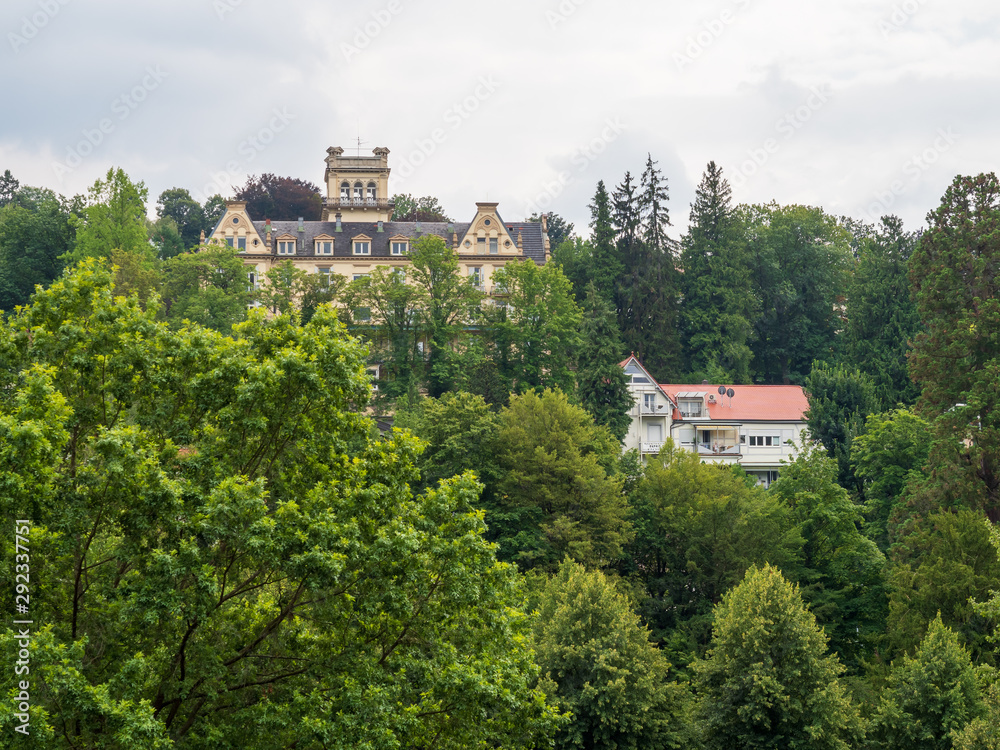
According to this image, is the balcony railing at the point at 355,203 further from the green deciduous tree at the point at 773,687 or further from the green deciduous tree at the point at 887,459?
the green deciduous tree at the point at 773,687

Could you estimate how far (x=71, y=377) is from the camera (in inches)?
838

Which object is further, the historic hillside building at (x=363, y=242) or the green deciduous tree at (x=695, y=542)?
the historic hillside building at (x=363, y=242)

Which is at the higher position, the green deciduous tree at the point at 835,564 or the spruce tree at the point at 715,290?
the spruce tree at the point at 715,290

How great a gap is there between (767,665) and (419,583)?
1806cm

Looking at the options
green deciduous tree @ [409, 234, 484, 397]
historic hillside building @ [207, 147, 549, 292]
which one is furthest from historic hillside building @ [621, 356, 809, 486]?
historic hillside building @ [207, 147, 549, 292]

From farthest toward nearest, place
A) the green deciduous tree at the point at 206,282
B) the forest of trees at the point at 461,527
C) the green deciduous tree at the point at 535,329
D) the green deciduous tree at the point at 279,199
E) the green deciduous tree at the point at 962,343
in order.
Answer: the green deciduous tree at the point at 279,199 → the green deciduous tree at the point at 206,282 → the green deciduous tree at the point at 535,329 → the green deciduous tree at the point at 962,343 → the forest of trees at the point at 461,527

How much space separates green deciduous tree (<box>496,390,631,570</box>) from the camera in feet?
172

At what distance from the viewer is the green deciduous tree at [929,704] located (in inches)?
1406

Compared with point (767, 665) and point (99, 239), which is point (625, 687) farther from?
point (99, 239)

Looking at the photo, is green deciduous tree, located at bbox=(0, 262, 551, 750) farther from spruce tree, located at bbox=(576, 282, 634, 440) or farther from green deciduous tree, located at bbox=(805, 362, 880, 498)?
green deciduous tree, located at bbox=(805, 362, 880, 498)

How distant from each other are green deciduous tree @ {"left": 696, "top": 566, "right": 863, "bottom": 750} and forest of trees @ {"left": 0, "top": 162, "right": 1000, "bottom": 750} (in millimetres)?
101

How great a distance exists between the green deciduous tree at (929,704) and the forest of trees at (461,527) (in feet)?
0.41

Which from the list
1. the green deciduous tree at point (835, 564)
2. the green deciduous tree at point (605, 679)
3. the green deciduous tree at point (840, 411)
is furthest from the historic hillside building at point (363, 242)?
the green deciduous tree at point (605, 679)

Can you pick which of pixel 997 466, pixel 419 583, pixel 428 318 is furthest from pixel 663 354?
pixel 419 583
